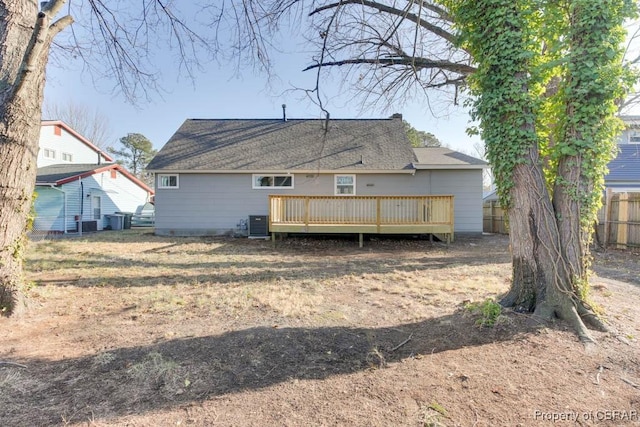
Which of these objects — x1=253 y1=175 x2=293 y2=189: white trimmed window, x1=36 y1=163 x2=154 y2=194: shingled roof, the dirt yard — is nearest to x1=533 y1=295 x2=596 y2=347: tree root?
the dirt yard

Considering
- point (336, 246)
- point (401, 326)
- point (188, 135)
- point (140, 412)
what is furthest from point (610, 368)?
point (188, 135)

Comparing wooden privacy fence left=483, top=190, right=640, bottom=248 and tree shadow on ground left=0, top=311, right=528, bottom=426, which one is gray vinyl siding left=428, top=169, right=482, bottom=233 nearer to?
wooden privacy fence left=483, top=190, right=640, bottom=248

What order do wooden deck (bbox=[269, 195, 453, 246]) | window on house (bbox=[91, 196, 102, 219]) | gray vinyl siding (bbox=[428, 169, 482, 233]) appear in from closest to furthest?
wooden deck (bbox=[269, 195, 453, 246]), gray vinyl siding (bbox=[428, 169, 482, 233]), window on house (bbox=[91, 196, 102, 219])

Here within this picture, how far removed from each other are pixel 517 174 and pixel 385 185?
8185 mm

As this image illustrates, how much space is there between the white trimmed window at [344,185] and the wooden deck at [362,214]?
6.83 feet

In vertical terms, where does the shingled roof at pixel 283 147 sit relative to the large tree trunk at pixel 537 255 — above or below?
above

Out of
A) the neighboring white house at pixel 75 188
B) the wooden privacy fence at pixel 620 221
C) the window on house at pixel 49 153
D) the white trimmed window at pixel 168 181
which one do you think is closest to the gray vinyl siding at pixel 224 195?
the white trimmed window at pixel 168 181

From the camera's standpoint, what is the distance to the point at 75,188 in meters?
14.9

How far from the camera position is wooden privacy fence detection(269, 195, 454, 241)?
930 centimetres

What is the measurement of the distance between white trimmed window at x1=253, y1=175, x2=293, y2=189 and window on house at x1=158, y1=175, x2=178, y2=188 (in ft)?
9.94

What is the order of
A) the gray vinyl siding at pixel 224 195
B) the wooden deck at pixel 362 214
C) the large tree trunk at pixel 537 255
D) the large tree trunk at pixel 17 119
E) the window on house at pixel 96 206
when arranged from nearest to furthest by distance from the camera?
1. the large tree trunk at pixel 537 255
2. the large tree trunk at pixel 17 119
3. the wooden deck at pixel 362 214
4. the gray vinyl siding at pixel 224 195
5. the window on house at pixel 96 206

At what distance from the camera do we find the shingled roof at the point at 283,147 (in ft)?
37.3

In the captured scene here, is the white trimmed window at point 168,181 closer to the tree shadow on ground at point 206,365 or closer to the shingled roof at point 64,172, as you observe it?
the shingled roof at point 64,172

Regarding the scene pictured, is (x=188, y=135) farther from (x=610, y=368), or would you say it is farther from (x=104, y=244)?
(x=610, y=368)
